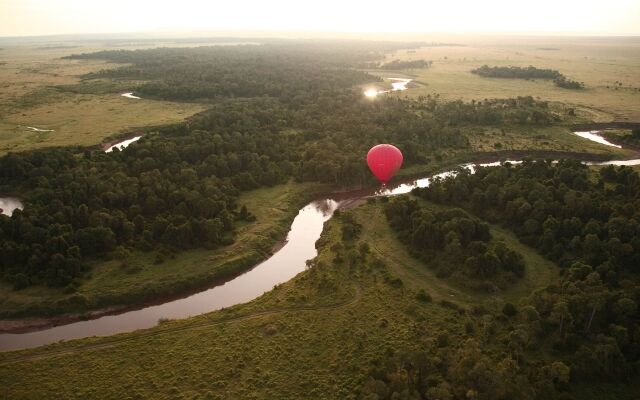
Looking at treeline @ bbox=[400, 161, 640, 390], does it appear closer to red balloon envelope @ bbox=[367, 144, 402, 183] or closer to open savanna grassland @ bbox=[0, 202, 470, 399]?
red balloon envelope @ bbox=[367, 144, 402, 183]

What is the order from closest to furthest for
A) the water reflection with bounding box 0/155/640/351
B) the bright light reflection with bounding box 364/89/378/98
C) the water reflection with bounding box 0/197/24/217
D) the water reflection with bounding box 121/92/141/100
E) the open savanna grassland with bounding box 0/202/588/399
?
the open savanna grassland with bounding box 0/202/588/399
the water reflection with bounding box 0/155/640/351
the water reflection with bounding box 0/197/24/217
the bright light reflection with bounding box 364/89/378/98
the water reflection with bounding box 121/92/141/100

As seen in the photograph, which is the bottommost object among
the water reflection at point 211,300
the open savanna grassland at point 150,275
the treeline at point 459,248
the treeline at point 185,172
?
the water reflection at point 211,300

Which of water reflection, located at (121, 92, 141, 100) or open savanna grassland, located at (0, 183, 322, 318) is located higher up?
water reflection, located at (121, 92, 141, 100)

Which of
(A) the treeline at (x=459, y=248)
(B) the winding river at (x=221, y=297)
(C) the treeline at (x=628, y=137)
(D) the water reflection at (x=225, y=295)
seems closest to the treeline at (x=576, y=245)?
(A) the treeline at (x=459, y=248)

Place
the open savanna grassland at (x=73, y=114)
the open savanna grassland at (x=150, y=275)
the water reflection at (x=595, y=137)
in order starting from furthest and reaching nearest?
the open savanna grassland at (x=73, y=114) < the water reflection at (x=595, y=137) < the open savanna grassland at (x=150, y=275)

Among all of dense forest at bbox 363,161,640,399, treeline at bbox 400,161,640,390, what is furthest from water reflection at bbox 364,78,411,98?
dense forest at bbox 363,161,640,399

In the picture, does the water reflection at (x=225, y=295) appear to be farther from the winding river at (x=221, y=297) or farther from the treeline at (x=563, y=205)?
the treeline at (x=563, y=205)

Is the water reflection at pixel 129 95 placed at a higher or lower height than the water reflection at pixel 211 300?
higher

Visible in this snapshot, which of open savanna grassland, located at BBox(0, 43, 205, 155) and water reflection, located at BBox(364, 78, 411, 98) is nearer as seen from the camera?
open savanna grassland, located at BBox(0, 43, 205, 155)
